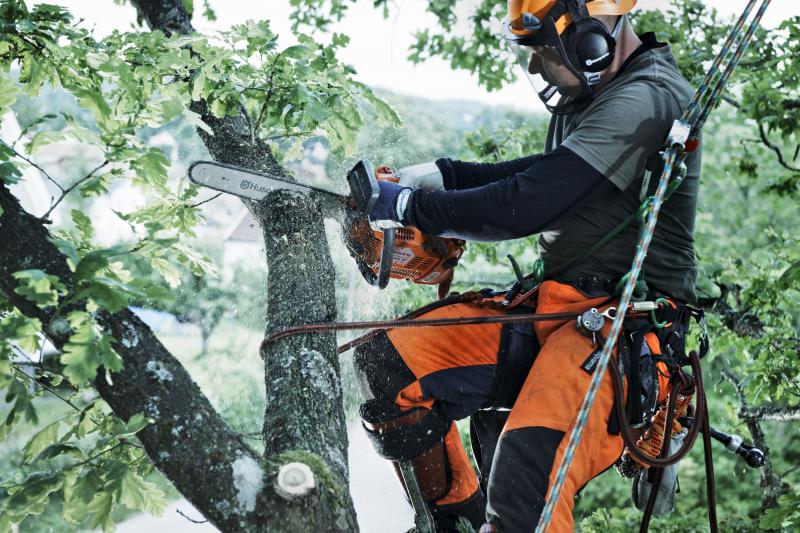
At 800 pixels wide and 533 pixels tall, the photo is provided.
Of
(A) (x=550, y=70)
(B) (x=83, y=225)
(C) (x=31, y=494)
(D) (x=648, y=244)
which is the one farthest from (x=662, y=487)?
(B) (x=83, y=225)

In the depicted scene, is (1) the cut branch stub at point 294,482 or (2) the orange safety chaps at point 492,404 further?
(2) the orange safety chaps at point 492,404

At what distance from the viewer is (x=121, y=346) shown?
1.83 m

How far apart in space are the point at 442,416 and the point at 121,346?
1129 millimetres

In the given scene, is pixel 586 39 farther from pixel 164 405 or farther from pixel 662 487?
pixel 164 405

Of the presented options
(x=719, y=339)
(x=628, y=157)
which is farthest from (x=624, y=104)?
(x=719, y=339)

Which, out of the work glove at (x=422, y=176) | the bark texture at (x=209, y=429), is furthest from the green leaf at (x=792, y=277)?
the bark texture at (x=209, y=429)

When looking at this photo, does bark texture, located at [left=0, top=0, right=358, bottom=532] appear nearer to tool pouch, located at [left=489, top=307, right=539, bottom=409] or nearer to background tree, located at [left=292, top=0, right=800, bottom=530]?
tool pouch, located at [left=489, top=307, right=539, bottom=409]

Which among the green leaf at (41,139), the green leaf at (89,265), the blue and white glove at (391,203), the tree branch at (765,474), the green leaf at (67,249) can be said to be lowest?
the tree branch at (765,474)

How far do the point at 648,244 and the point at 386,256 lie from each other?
93cm

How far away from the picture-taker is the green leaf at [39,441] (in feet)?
6.82

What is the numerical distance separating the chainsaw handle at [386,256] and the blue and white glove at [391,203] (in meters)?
0.09

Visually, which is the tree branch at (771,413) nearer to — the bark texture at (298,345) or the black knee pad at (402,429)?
the black knee pad at (402,429)

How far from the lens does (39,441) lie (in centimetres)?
210

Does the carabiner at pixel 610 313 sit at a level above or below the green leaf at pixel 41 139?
below
